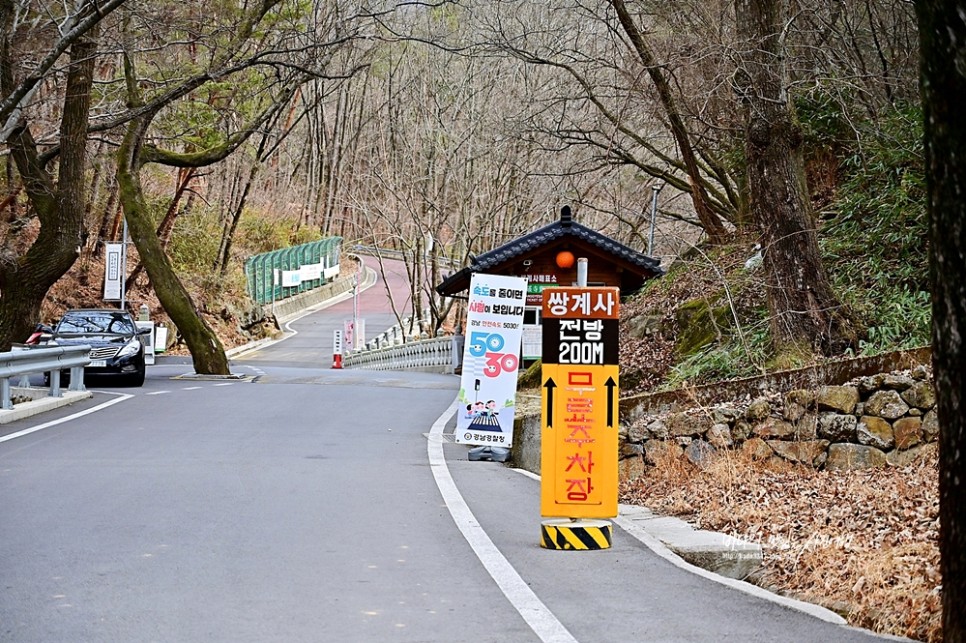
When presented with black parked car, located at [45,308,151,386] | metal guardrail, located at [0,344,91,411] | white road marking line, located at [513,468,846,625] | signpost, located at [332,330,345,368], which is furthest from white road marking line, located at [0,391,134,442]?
signpost, located at [332,330,345,368]

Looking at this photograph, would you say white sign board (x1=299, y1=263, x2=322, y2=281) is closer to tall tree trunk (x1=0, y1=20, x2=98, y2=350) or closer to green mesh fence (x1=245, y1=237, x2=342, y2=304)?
green mesh fence (x1=245, y1=237, x2=342, y2=304)

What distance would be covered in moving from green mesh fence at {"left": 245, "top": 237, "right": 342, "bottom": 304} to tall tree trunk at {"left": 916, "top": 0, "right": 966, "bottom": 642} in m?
54.9

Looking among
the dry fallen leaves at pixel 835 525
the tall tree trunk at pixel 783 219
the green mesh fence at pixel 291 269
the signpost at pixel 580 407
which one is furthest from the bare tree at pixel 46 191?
the green mesh fence at pixel 291 269

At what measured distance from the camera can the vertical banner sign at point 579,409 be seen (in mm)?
8375

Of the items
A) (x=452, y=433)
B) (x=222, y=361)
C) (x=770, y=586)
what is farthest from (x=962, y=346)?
(x=222, y=361)

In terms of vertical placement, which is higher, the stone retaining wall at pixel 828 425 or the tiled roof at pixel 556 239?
the tiled roof at pixel 556 239

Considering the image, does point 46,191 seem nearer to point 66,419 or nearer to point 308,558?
point 66,419

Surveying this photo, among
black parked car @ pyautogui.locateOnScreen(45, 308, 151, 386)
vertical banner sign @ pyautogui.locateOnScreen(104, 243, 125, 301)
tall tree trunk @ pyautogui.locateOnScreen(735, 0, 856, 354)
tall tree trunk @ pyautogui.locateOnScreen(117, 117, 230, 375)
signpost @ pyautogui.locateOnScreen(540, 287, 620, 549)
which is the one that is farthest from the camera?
vertical banner sign @ pyautogui.locateOnScreen(104, 243, 125, 301)

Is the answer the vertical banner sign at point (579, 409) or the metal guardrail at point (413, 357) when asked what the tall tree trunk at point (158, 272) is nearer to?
the metal guardrail at point (413, 357)

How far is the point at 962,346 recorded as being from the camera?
432 cm

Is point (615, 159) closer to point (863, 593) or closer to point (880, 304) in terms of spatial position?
point (880, 304)

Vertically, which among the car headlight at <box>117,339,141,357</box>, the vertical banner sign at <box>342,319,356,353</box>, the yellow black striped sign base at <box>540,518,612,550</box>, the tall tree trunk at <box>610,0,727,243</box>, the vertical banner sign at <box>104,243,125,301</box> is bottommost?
the yellow black striped sign base at <box>540,518,612,550</box>

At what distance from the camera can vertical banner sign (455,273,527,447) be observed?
49.3 feet

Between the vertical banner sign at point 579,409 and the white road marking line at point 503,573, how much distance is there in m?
0.63
